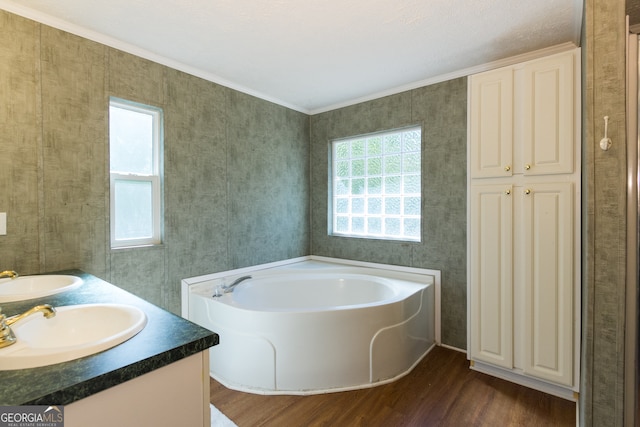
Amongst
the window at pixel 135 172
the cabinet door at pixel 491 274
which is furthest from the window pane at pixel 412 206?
the window at pixel 135 172

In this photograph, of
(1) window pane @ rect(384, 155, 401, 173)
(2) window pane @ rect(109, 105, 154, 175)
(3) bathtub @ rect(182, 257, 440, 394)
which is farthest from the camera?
(1) window pane @ rect(384, 155, 401, 173)

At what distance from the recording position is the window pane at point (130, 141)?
7.18ft

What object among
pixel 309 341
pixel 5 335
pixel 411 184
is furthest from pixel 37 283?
pixel 411 184

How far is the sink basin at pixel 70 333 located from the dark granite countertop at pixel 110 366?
20 mm

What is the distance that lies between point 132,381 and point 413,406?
5.65 ft

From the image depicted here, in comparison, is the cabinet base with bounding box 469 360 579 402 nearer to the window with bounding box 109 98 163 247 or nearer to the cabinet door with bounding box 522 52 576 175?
the cabinet door with bounding box 522 52 576 175

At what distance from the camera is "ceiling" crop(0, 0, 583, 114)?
1.76 m

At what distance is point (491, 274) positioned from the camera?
2.13m

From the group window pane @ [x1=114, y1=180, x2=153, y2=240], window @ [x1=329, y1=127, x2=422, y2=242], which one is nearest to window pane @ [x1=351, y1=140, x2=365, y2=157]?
window @ [x1=329, y1=127, x2=422, y2=242]

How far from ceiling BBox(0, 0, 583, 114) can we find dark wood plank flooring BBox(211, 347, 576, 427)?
2.38 m

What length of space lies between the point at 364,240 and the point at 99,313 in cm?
246

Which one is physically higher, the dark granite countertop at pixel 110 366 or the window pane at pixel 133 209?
the window pane at pixel 133 209

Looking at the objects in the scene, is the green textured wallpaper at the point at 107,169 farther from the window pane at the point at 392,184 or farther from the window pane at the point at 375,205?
the window pane at the point at 392,184

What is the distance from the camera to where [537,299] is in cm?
196
